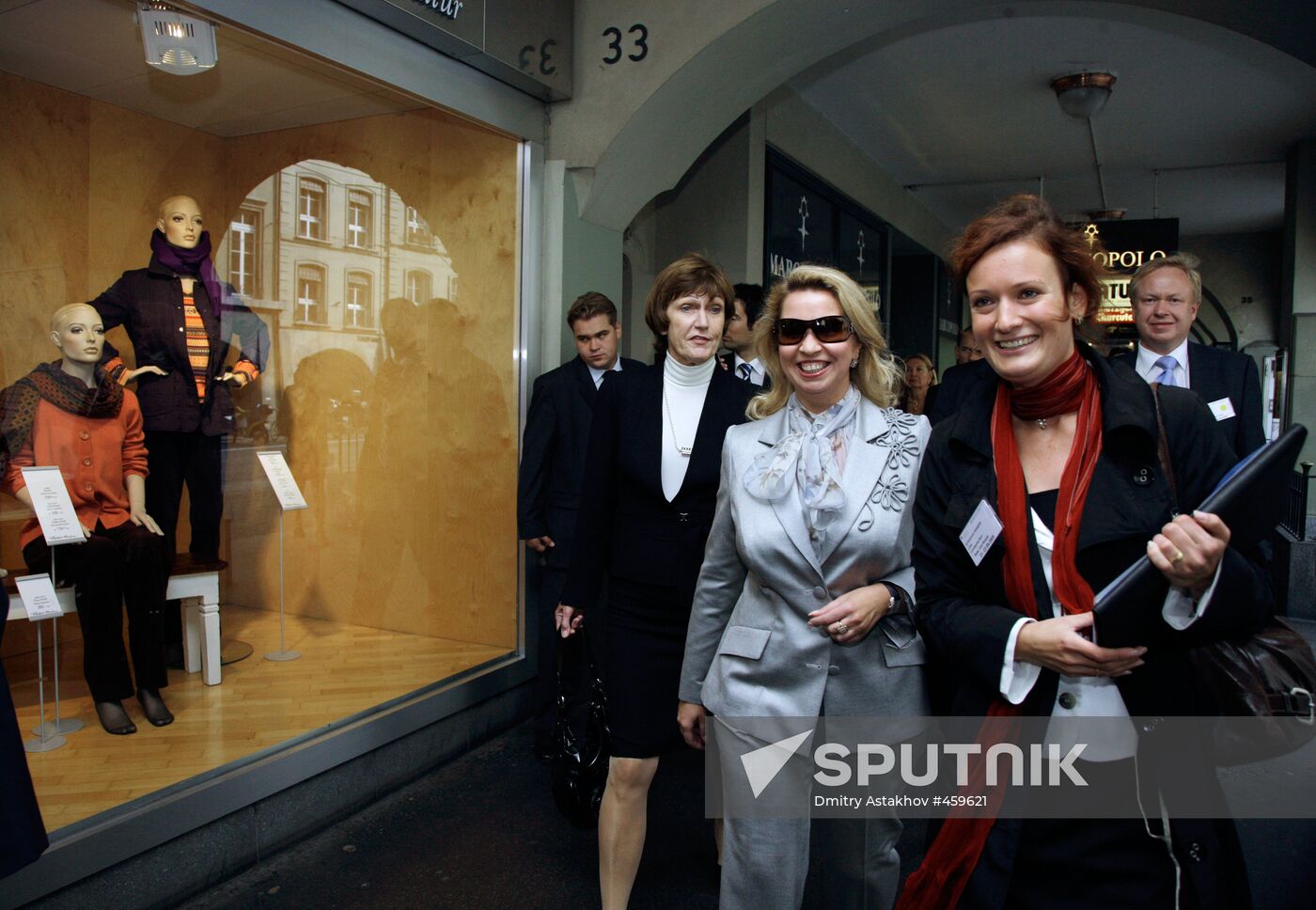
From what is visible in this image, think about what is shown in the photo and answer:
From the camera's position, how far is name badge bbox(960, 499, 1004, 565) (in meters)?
A: 1.68

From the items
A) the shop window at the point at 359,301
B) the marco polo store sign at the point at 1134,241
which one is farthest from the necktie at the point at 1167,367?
the marco polo store sign at the point at 1134,241

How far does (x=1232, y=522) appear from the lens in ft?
4.61

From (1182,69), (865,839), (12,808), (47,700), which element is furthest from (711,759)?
(1182,69)

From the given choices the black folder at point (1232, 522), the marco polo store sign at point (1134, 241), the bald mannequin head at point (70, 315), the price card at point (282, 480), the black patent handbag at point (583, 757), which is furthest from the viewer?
the marco polo store sign at point (1134, 241)

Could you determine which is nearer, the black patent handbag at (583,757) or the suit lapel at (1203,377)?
the black patent handbag at (583,757)

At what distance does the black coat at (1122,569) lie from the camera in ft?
4.95

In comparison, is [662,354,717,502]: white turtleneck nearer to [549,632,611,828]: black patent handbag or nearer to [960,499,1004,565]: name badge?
[549,632,611,828]: black patent handbag

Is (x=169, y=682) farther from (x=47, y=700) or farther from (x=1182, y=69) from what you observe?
(x=1182, y=69)

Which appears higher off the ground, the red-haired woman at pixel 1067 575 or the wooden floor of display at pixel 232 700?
the red-haired woman at pixel 1067 575

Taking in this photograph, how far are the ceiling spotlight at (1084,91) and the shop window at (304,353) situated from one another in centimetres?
513

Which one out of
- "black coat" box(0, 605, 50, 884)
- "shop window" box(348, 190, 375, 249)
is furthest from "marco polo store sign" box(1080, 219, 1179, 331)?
"black coat" box(0, 605, 50, 884)

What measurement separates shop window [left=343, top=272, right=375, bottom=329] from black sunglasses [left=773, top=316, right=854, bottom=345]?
3.00 metres

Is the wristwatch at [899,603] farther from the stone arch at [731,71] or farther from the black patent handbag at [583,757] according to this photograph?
the stone arch at [731,71]

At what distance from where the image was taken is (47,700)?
11.2 feet
